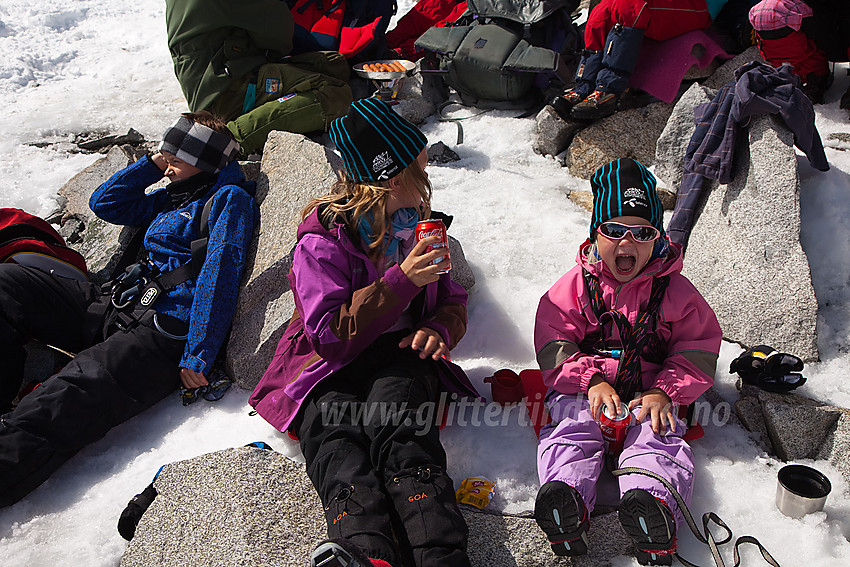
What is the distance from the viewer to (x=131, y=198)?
12.0 feet

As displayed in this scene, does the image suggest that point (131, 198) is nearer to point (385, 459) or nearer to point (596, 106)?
point (385, 459)

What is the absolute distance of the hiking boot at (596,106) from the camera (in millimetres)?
4668

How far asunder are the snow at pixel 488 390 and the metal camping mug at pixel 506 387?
0.26 feet

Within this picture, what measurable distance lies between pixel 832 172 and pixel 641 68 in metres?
1.92

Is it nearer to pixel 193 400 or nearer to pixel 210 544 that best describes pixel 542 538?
pixel 210 544

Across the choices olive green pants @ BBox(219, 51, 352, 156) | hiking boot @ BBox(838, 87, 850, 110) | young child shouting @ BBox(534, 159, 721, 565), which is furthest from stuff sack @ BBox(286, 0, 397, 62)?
young child shouting @ BBox(534, 159, 721, 565)

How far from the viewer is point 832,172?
331 centimetres

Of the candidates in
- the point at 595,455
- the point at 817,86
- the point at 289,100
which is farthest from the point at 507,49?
the point at 595,455

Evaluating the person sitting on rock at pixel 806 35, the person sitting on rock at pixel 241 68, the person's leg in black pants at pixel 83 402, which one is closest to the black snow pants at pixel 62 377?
the person's leg in black pants at pixel 83 402

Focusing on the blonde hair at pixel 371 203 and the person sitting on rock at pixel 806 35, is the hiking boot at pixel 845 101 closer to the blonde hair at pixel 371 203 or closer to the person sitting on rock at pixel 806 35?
the person sitting on rock at pixel 806 35

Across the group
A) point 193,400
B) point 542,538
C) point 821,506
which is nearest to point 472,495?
point 542,538

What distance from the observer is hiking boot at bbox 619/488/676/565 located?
2.06 meters

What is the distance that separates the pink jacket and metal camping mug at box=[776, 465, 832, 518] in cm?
41

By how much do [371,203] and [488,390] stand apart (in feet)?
3.63
